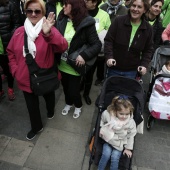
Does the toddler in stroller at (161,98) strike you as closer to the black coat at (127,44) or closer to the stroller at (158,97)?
the stroller at (158,97)

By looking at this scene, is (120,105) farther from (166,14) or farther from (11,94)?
(166,14)

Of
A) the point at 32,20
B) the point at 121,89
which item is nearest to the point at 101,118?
the point at 121,89

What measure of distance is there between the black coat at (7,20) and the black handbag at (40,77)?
994 millimetres

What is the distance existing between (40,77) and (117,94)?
1.10 m

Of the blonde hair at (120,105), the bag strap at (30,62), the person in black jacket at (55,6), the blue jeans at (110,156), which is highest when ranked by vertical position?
the person in black jacket at (55,6)

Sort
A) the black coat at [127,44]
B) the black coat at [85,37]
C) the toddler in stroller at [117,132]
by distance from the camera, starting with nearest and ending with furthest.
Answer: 1. the toddler in stroller at [117,132]
2. the black coat at [85,37]
3. the black coat at [127,44]

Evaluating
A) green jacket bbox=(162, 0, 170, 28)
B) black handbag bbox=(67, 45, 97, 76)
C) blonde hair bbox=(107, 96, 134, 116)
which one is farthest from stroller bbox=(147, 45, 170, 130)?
green jacket bbox=(162, 0, 170, 28)

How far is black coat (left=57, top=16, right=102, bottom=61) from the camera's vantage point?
9.67 ft

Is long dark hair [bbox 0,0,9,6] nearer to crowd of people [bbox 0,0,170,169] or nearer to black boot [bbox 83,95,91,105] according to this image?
crowd of people [bbox 0,0,170,169]

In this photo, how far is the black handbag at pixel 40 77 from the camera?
2783 mm

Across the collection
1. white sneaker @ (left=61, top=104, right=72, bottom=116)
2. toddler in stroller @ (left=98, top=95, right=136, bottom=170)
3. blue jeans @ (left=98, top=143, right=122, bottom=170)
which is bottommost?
white sneaker @ (left=61, top=104, right=72, bottom=116)

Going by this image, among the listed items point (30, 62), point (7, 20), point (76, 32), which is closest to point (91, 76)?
point (76, 32)

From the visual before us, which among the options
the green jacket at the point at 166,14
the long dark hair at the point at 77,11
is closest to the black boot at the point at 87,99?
the long dark hair at the point at 77,11

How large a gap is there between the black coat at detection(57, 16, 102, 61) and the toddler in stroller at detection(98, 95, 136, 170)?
0.75m
